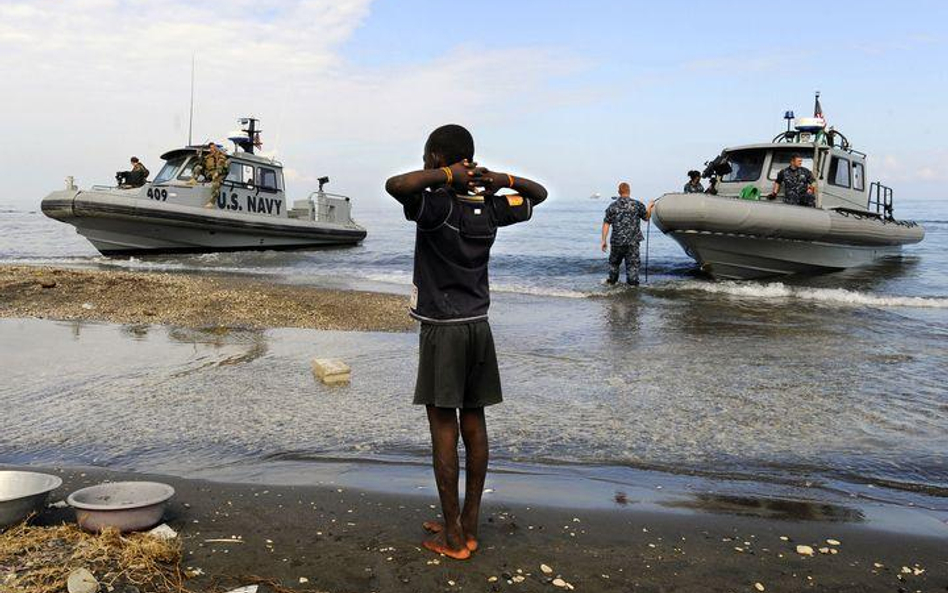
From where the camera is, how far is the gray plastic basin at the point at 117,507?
2820mm

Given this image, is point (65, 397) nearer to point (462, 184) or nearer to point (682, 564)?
point (462, 184)

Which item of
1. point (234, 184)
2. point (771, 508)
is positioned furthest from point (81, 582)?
point (234, 184)

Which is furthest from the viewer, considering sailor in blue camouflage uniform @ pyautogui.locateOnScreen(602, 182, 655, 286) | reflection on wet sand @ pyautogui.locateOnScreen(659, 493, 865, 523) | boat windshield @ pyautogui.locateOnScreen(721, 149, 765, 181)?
boat windshield @ pyautogui.locateOnScreen(721, 149, 765, 181)

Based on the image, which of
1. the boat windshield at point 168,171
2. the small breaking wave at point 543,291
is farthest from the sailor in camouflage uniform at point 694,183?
the boat windshield at point 168,171

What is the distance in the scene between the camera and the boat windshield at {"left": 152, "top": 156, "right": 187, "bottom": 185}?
1880 cm

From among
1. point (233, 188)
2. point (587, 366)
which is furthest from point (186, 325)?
point (233, 188)

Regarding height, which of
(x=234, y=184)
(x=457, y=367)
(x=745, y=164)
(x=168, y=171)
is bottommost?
(x=457, y=367)

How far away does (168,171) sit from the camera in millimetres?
18969

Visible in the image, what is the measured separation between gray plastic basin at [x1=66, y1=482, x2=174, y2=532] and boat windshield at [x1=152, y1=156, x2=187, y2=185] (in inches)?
670

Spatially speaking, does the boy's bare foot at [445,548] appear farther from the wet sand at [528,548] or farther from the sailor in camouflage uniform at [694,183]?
the sailor in camouflage uniform at [694,183]

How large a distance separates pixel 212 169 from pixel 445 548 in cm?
1743

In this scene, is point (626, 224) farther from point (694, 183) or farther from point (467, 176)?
point (467, 176)

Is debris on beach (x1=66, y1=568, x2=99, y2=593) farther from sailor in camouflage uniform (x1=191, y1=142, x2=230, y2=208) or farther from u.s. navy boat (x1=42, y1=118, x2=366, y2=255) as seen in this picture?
sailor in camouflage uniform (x1=191, y1=142, x2=230, y2=208)

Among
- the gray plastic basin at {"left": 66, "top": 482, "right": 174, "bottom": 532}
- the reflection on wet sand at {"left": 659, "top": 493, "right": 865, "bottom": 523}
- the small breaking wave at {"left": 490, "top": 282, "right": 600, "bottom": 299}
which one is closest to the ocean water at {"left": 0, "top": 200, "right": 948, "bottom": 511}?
the reflection on wet sand at {"left": 659, "top": 493, "right": 865, "bottom": 523}
